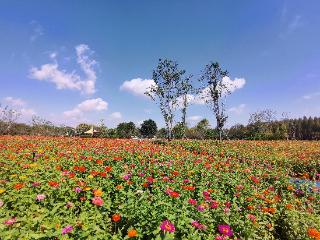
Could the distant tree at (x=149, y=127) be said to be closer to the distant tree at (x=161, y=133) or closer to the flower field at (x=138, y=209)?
the distant tree at (x=161, y=133)

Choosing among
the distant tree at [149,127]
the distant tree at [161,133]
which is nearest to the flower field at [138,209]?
the distant tree at [161,133]

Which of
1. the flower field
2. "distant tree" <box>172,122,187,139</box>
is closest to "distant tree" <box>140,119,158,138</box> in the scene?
"distant tree" <box>172,122,187,139</box>

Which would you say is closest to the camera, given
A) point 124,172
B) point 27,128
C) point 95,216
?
point 95,216

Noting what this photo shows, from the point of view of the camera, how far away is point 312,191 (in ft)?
27.7

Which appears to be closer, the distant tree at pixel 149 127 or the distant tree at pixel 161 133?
the distant tree at pixel 161 133

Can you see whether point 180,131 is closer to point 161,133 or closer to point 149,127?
point 161,133

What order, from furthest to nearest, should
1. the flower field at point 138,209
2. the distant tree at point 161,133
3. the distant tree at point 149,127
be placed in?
1. the distant tree at point 149,127
2. the distant tree at point 161,133
3. the flower field at point 138,209

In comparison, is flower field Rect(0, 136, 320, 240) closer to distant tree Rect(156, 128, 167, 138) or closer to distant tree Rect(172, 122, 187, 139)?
distant tree Rect(172, 122, 187, 139)

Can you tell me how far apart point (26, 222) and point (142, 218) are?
1827 mm

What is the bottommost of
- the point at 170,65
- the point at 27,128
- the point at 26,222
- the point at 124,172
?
the point at 26,222

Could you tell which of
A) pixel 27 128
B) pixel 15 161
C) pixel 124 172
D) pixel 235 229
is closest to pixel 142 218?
pixel 235 229

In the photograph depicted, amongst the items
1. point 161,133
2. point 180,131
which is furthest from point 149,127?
point 180,131

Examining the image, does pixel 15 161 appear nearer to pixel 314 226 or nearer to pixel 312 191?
pixel 314 226

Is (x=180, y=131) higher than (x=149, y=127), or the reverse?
(x=149, y=127)
